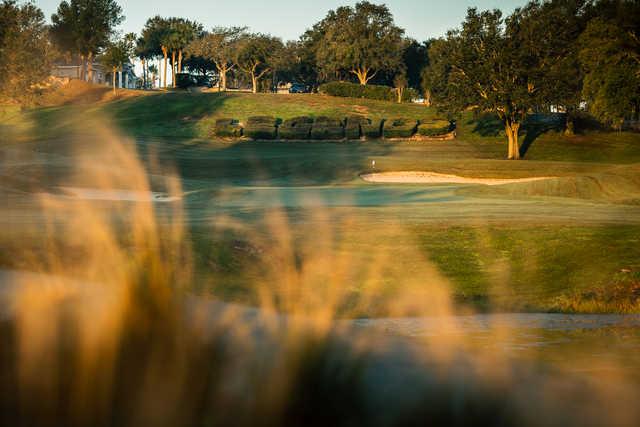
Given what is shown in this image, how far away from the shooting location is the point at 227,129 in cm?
8450

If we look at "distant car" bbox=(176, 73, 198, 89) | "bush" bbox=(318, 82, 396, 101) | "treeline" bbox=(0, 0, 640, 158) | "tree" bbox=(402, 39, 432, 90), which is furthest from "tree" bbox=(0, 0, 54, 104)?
"tree" bbox=(402, 39, 432, 90)

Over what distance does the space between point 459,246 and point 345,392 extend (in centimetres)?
1135

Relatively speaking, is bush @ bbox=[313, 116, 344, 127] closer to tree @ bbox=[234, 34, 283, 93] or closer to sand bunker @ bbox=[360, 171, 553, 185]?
sand bunker @ bbox=[360, 171, 553, 185]

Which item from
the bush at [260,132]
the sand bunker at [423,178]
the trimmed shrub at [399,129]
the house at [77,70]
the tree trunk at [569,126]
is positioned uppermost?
the house at [77,70]

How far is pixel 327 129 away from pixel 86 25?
68164 mm

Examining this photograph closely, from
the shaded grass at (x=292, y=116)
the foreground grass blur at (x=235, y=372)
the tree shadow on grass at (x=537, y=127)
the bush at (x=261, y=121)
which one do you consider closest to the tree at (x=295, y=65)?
the shaded grass at (x=292, y=116)

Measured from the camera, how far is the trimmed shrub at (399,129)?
276ft

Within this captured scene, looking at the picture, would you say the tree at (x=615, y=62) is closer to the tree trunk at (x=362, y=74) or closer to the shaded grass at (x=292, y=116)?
the shaded grass at (x=292, y=116)

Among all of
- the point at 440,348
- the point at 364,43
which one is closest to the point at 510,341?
the point at 440,348

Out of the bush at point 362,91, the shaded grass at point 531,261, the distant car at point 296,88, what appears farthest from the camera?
the distant car at point 296,88

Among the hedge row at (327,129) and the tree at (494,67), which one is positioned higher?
the tree at (494,67)

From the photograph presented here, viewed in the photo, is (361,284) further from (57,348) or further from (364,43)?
(364,43)

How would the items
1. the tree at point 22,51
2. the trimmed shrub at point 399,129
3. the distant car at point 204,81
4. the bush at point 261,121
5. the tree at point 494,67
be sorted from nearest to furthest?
the tree at point 22,51 → the tree at point 494,67 → the trimmed shrub at point 399,129 → the bush at point 261,121 → the distant car at point 204,81

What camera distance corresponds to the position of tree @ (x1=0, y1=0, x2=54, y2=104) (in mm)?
60656
